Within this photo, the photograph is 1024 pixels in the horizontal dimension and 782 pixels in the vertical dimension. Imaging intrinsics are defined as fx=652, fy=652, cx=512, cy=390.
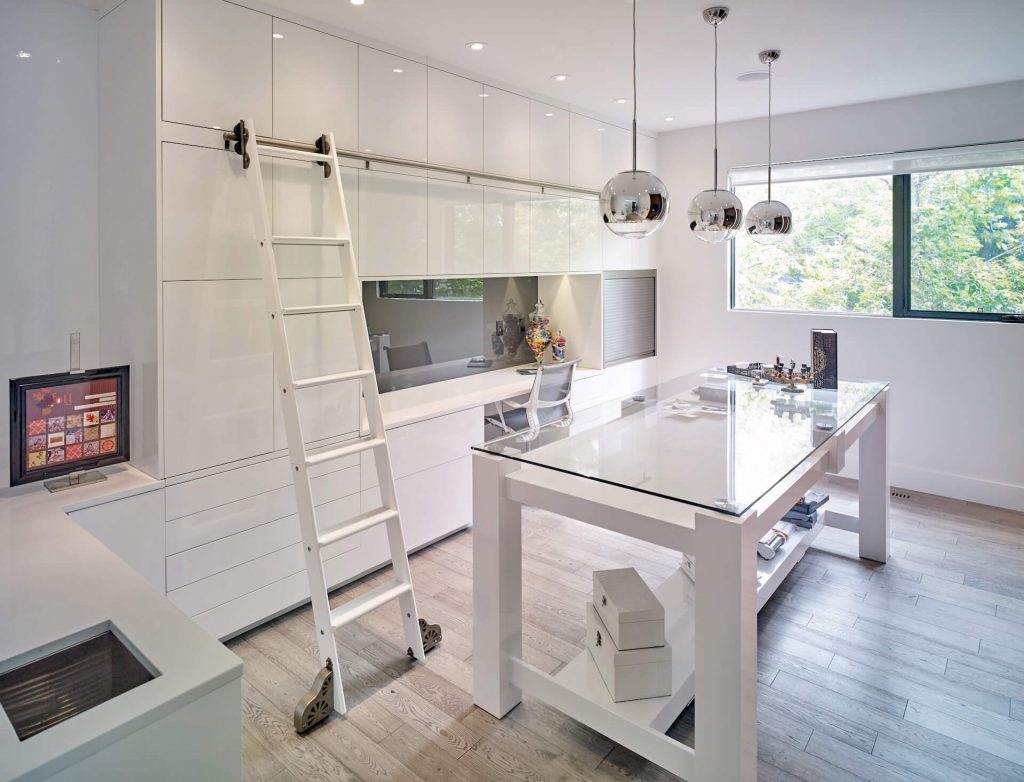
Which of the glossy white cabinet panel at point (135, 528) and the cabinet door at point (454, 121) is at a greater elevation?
the cabinet door at point (454, 121)

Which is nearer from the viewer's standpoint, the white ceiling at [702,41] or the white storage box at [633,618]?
the white storage box at [633,618]

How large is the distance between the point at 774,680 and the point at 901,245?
344 centimetres

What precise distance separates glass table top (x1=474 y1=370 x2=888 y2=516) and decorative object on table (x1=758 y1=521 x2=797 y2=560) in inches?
23.6

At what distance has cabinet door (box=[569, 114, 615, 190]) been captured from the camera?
175 inches

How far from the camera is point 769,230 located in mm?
3258

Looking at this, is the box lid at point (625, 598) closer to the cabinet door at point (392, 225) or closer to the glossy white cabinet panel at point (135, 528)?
the glossy white cabinet panel at point (135, 528)

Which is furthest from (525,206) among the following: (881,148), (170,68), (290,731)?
(290,731)

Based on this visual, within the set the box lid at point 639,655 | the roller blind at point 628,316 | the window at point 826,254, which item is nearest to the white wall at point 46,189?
the box lid at point 639,655

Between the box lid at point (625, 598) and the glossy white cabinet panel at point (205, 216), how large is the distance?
1819 mm

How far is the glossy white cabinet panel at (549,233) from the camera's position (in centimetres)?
417

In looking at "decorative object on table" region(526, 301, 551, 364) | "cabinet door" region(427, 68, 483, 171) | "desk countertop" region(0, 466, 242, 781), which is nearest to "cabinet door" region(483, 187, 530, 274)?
"cabinet door" region(427, 68, 483, 171)

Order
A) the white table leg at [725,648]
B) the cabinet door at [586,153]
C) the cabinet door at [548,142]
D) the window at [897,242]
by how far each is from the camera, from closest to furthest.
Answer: the white table leg at [725,648] < the cabinet door at [548,142] < the window at [897,242] < the cabinet door at [586,153]

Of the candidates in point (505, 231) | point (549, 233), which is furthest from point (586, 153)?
point (505, 231)

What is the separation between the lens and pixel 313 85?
2.78 m
